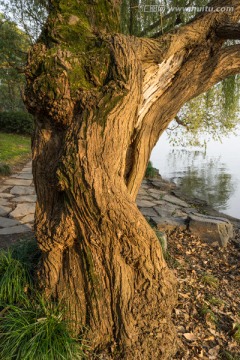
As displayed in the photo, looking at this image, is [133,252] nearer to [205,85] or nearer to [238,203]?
[205,85]

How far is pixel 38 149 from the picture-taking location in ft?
6.84

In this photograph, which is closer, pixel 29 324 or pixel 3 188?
pixel 29 324

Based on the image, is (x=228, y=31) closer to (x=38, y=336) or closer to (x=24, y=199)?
(x=38, y=336)

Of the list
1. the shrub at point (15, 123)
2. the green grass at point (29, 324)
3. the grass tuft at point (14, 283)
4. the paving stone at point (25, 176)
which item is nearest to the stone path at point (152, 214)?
the paving stone at point (25, 176)

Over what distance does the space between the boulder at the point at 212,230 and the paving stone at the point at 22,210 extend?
2622 mm

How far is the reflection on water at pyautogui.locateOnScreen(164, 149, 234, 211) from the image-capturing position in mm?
8781

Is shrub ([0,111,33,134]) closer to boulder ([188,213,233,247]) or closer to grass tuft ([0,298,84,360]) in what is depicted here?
boulder ([188,213,233,247])

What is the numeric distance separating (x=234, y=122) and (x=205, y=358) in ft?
35.7

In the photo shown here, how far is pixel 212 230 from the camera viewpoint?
13.9 ft

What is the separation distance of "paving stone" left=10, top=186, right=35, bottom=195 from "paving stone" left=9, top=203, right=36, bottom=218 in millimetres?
761

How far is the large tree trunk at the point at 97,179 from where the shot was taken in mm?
1868

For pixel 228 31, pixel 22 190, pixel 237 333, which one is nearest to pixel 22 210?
pixel 22 190

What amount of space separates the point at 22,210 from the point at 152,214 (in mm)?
2194

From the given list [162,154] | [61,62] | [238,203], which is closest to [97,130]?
[61,62]
